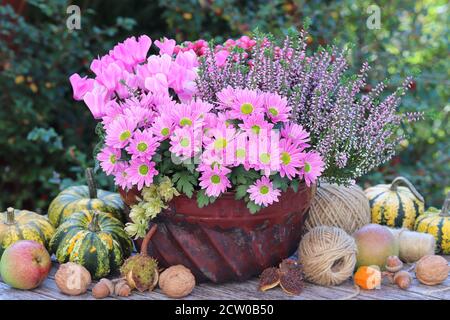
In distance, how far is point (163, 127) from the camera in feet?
5.23

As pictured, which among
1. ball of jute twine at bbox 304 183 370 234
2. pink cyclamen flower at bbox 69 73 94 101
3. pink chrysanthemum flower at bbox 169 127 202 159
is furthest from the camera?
ball of jute twine at bbox 304 183 370 234

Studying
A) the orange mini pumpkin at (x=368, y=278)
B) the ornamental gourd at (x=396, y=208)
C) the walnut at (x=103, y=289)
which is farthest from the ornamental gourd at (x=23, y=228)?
the ornamental gourd at (x=396, y=208)

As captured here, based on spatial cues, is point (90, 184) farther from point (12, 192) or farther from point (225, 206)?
point (12, 192)

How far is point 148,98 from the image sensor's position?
167 centimetres

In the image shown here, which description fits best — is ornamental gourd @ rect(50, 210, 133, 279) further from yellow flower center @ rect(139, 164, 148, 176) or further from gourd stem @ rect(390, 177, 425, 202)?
gourd stem @ rect(390, 177, 425, 202)

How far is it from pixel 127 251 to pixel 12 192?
1954 millimetres

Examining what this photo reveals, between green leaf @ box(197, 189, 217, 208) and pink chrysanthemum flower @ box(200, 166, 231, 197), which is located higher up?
pink chrysanthemum flower @ box(200, 166, 231, 197)

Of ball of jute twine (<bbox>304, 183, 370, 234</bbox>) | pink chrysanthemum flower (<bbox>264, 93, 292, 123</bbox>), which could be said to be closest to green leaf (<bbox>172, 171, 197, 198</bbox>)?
pink chrysanthemum flower (<bbox>264, 93, 292, 123</bbox>)

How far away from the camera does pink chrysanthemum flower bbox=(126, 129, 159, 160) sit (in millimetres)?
1584

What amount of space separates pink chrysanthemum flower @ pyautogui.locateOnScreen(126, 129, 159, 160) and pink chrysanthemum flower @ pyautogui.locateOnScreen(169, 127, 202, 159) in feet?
0.16

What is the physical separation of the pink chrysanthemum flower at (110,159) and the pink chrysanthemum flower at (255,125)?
315 mm

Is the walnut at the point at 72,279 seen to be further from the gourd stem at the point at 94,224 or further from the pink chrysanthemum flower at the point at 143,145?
the pink chrysanthemum flower at the point at 143,145

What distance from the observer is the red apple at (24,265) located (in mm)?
1694

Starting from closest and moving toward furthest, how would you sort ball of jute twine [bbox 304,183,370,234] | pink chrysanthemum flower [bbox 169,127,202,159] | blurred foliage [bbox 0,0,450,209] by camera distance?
pink chrysanthemum flower [bbox 169,127,202,159] < ball of jute twine [bbox 304,183,370,234] < blurred foliage [bbox 0,0,450,209]
